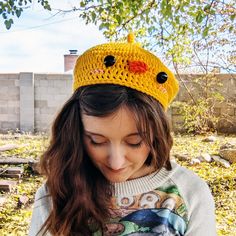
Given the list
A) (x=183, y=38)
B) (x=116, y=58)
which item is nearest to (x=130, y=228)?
(x=116, y=58)

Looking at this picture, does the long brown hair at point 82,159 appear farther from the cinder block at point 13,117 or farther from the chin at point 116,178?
the cinder block at point 13,117

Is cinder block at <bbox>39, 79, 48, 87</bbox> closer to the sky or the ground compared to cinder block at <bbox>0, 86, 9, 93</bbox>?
closer to the sky

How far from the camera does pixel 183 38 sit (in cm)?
466

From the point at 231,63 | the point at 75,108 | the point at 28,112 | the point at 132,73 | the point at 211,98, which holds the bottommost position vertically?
the point at 28,112

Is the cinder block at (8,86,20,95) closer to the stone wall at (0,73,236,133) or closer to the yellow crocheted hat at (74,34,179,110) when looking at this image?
the stone wall at (0,73,236,133)

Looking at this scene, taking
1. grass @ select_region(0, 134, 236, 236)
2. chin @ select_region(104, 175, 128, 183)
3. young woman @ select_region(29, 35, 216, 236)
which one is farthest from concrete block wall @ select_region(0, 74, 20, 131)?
chin @ select_region(104, 175, 128, 183)

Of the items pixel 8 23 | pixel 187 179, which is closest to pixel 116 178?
pixel 187 179

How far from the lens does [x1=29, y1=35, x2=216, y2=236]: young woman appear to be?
1.23 meters

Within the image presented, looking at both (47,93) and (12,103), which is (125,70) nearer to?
(47,93)

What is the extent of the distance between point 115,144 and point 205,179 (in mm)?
3877

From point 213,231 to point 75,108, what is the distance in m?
0.58

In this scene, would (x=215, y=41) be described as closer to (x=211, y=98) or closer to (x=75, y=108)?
(x=211, y=98)

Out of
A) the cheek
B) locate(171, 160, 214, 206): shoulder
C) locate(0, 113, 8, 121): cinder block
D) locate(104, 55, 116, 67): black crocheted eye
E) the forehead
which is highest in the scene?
locate(104, 55, 116, 67): black crocheted eye

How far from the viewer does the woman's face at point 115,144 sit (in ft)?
3.97
